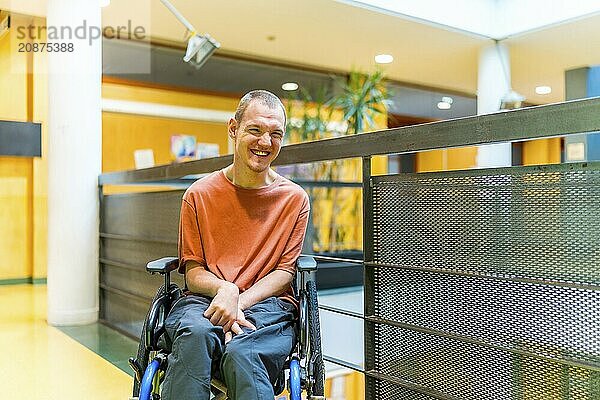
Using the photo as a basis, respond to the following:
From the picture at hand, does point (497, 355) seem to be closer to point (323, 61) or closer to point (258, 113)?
point (258, 113)

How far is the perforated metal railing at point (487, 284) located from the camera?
142 cm

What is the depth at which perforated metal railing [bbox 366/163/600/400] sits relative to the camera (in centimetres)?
142

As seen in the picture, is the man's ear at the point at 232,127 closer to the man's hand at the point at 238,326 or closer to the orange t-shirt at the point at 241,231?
the orange t-shirt at the point at 241,231

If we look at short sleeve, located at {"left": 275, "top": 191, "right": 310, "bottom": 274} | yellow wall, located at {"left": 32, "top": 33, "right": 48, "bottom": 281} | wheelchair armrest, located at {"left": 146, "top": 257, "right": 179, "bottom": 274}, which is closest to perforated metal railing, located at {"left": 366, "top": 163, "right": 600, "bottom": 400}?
short sleeve, located at {"left": 275, "top": 191, "right": 310, "bottom": 274}

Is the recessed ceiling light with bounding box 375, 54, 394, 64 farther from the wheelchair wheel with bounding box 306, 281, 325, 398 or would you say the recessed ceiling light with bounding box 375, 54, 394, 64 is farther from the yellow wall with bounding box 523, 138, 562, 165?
the wheelchair wheel with bounding box 306, 281, 325, 398

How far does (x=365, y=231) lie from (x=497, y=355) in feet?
1.98

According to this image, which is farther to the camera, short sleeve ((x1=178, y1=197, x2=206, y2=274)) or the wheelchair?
short sleeve ((x1=178, y1=197, x2=206, y2=274))

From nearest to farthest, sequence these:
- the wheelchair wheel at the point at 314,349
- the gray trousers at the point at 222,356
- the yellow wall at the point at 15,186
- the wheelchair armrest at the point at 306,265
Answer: the gray trousers at the point at 222,356 → the wheelchair wheel at the point at 314,349 → the wheelchair armrest at the point at 306,265 → the yellow wall at the point at 15,186

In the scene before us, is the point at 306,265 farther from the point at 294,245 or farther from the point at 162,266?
the point at 162,266

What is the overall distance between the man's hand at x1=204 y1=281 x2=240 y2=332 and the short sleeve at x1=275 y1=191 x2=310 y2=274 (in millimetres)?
207

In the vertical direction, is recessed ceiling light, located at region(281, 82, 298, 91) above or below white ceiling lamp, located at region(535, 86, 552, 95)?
below

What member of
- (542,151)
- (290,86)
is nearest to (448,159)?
(542,151)

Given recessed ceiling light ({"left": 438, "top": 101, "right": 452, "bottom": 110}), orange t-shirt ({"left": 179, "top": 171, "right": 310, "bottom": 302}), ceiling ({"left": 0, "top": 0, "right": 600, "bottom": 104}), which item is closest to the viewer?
orange t-shirt ({"left": 179, "top": 171, "right": 310, "bottom": 302})

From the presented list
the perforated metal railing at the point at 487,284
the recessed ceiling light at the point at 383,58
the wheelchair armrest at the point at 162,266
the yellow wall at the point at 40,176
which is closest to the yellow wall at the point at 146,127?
the yellow wall at the point at 40,176
